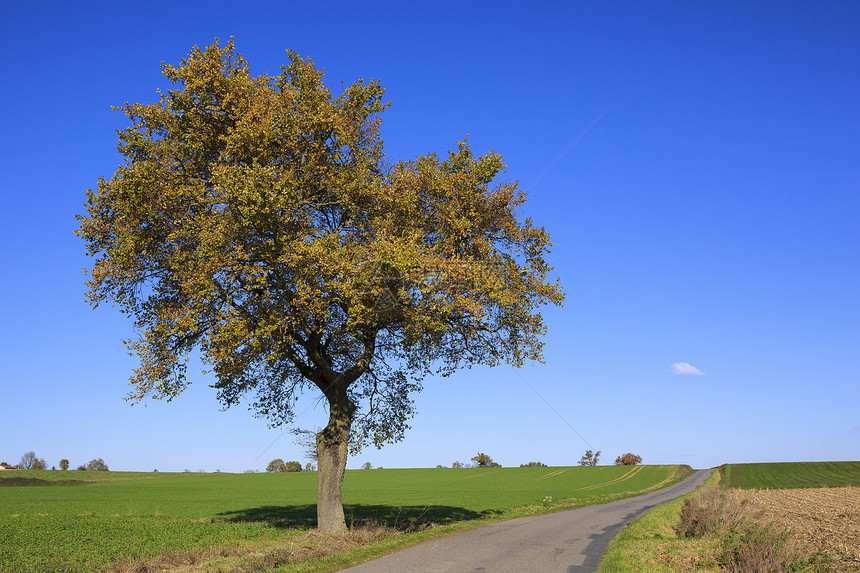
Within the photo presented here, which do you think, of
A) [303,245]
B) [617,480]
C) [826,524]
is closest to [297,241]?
[303,245]

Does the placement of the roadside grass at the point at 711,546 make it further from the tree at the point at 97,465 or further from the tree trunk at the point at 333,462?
the tree at the point at 97,465

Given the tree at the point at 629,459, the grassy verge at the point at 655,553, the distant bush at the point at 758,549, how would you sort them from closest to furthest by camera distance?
the distant bush at the point at 758,549, the grassy verge at the point at 655,553, the tree at the point at 629,459

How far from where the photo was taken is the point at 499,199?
23.2 meters

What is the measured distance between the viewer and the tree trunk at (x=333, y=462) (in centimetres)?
2122

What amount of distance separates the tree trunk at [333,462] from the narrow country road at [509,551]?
4.11m

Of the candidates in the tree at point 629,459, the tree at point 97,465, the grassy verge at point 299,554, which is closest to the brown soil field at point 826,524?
the grassy verge at point 299,554

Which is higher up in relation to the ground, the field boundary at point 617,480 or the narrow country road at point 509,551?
the narrow country road at point 509,551

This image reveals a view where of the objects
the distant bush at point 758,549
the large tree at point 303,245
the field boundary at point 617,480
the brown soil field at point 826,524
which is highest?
the large tree at point 303,245

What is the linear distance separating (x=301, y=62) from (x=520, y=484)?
219 feet

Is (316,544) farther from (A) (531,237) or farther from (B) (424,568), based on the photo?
(A) (531,237)

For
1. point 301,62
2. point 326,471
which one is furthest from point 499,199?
point 326,471

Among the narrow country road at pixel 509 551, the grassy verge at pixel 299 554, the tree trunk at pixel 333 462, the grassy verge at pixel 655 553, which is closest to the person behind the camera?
the grassy verge at pixel 655 553

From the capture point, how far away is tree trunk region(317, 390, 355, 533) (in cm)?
2122

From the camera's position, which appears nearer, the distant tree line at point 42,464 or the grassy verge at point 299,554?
the grassy verge at point 299,554
